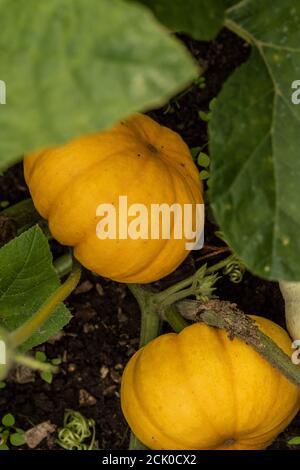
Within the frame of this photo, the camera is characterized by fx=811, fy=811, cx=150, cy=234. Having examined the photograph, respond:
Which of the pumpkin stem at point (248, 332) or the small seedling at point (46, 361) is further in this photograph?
the small seedling at point (46, 361)

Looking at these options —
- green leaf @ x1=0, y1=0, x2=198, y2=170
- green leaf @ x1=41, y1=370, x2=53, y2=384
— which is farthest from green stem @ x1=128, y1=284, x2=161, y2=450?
green leaf @ x1=0, y1=0, x2=198, y2=170

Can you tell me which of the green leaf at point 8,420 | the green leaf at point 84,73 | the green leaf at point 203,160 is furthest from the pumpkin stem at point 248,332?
the green leaf at point 84,73

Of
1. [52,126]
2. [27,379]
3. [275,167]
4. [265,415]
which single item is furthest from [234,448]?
[52,126]

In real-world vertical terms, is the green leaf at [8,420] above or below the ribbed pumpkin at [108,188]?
below

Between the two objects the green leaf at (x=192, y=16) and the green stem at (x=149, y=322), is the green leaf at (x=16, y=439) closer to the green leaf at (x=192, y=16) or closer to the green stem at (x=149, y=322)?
the green stem at (x=149, y=322)

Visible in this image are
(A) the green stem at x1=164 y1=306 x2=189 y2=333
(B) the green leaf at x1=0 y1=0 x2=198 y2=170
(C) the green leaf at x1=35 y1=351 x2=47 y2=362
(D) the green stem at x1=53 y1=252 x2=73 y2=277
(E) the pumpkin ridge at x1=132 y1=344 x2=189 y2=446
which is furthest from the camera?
(C) the green leaf at x1=35 y1=351 x2=47 y2=362

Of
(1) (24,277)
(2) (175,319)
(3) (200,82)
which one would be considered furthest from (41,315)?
(3) (200,82)

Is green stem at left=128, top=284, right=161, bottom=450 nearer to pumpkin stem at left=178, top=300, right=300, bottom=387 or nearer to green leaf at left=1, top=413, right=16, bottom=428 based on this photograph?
pumpkin stem at left=178, top=300, right=300, bottom=387
